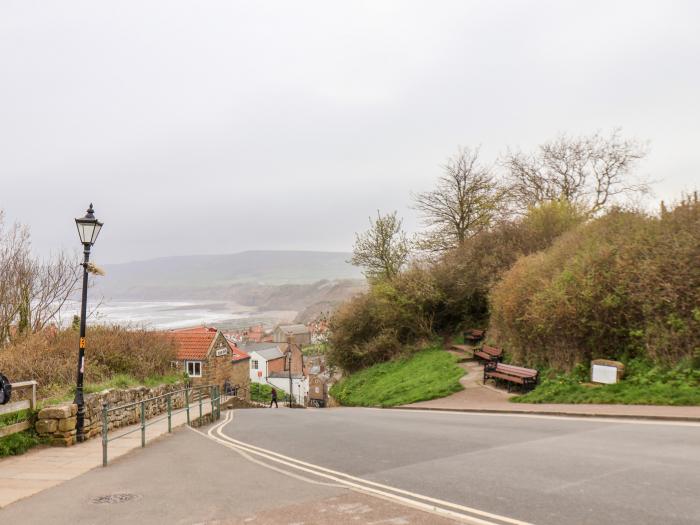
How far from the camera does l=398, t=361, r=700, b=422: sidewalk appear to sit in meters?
10.3

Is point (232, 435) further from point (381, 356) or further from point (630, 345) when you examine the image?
point (381, 356)

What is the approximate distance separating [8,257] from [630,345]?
2388 cm

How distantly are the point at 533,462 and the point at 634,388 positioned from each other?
700 cm

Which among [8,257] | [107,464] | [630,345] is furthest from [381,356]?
[107,464]

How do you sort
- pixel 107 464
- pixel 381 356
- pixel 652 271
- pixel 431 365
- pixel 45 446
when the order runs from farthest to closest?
pixel 381 356 → pixel 431 365 → pixel 652 271 → pixel 45 446 → pixel 107 464

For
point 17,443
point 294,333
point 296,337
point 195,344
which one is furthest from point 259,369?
point 17,443

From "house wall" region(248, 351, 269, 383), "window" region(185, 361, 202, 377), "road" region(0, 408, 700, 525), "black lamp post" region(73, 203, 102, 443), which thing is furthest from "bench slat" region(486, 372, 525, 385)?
"house wall" region(248, 351, 269, 383)

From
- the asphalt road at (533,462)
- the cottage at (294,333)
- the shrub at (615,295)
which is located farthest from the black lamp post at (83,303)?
the cottage at (294,333)

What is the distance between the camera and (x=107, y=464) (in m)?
8.25

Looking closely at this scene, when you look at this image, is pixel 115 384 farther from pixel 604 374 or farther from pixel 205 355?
pixel 205 355

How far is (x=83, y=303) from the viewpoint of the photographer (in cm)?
1066

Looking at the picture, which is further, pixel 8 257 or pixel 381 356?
pixel 381 356

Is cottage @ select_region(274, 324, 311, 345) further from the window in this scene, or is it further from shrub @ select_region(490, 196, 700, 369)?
shrub @ select_region(490, 196, 700, 369)

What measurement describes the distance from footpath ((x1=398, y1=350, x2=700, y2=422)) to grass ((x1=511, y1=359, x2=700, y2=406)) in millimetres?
374
